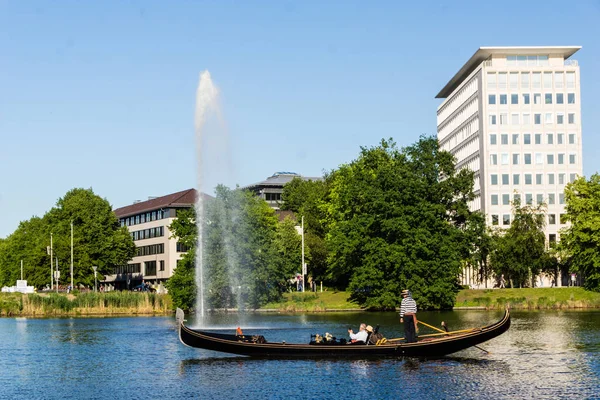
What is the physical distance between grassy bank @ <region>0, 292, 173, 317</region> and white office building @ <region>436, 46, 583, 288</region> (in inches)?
2575

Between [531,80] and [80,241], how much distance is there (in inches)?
2973

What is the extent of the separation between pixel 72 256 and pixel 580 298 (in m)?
72.5

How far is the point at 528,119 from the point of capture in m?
144

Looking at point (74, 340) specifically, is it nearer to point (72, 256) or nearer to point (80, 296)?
point (80, 296)

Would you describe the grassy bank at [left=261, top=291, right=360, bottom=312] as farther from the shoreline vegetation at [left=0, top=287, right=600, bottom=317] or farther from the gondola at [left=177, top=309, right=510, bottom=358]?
the gondola at [left=177, top=309, right=510, bottom=358]

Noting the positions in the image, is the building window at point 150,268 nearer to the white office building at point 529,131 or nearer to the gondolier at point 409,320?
the white office building at point 529,131

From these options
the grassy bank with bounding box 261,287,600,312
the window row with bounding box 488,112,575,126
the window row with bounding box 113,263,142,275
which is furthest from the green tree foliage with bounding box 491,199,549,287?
the window row with bounding box 113,263,142,275

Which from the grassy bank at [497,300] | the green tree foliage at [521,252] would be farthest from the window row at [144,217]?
the green tree foliage at [521,252]

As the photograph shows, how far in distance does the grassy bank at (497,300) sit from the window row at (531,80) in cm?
5240

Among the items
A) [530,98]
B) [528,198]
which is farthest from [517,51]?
[528,198]

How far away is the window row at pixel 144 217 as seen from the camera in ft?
565

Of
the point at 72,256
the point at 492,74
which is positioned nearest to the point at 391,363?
the point at 72,256

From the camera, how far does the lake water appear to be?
111ft

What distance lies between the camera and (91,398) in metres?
34.0
